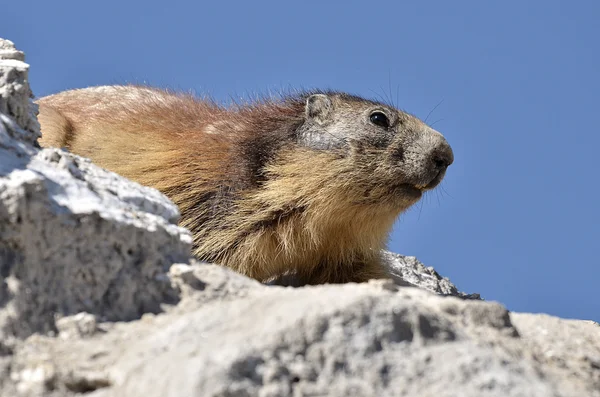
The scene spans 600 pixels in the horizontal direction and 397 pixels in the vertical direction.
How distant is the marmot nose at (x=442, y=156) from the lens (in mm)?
9359

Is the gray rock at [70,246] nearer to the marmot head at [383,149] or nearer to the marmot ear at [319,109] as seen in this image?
the marmot head at [383,149]

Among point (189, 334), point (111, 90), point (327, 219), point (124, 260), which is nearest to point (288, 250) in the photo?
point (327, 219)

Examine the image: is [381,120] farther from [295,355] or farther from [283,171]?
[295,355]

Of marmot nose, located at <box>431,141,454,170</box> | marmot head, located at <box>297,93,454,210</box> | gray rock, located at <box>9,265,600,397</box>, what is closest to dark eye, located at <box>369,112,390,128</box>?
marmot head, located at <box>297,93,454,210</box>

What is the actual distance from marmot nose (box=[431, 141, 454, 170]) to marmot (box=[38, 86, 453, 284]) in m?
0.01

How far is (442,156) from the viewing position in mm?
9406

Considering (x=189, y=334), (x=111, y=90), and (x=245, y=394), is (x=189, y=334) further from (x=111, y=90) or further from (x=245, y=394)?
(x=111, y=90)

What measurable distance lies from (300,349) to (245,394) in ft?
1.17

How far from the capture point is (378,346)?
393 centimetres

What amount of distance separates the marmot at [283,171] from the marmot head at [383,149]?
1cm

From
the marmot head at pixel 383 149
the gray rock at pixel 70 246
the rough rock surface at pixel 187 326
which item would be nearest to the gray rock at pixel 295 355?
the rough rock surface at pixel 187 326

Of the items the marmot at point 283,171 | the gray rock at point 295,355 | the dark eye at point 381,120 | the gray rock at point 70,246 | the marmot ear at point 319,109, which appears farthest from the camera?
the marmot ear at point 319,109

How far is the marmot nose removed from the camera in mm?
9359

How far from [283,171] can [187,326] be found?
5468 millimetres
